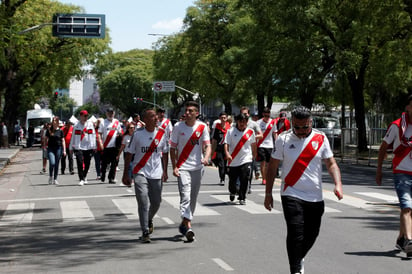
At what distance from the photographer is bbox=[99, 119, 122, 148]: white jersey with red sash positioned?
1995cm

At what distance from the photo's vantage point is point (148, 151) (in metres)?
10.0

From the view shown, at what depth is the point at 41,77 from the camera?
5372cm

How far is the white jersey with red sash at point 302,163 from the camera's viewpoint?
6805mm

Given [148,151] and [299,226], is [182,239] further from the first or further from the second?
[299,226]

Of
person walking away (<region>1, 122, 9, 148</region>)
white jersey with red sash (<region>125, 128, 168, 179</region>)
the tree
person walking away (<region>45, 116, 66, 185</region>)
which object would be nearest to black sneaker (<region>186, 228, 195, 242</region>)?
white jersey with red sash (<region>125, 128, 168, 179</region>)

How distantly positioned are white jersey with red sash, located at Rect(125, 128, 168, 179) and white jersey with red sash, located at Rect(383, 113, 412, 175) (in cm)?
296

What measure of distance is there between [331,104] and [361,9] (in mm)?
24814

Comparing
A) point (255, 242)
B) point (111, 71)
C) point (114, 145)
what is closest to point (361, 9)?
point (114, 145)

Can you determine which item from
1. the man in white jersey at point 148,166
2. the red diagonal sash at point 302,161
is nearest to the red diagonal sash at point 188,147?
the man in white jersey at point 148,166

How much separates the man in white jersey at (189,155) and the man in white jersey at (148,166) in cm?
19

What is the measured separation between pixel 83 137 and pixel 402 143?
40.0ft

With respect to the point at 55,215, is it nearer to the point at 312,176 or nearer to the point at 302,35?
the point at 312,176

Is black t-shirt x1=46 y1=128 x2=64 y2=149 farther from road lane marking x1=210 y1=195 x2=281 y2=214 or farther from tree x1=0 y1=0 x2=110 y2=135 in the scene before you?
tree x1=0 y1=0 x2=110 y2=135

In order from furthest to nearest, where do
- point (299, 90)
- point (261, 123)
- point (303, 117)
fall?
point (299, 90) → point (261, 123) → point (303, 117)
